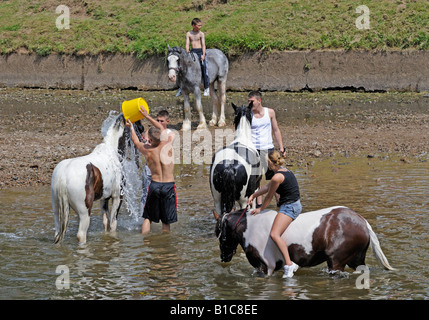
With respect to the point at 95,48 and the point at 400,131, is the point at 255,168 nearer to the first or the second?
the point at 400,131

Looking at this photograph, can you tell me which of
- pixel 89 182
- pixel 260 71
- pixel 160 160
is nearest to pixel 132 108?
pixel 160 160

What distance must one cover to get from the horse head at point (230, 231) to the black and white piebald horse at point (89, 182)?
6.35 feet

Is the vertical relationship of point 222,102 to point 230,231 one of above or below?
above

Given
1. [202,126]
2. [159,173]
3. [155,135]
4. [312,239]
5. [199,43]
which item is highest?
[199,43]

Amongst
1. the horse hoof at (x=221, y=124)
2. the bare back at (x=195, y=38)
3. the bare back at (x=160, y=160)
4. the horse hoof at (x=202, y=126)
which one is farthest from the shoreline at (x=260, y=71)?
the bare back at (x=160, y=160)

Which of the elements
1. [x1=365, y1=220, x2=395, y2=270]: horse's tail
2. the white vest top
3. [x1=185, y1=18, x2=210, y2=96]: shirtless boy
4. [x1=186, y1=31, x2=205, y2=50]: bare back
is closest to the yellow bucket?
the white vest top

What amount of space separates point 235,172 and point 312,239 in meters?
1.97

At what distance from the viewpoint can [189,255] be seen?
8.30 metres

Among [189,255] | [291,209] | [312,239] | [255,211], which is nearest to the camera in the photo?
[312,239]

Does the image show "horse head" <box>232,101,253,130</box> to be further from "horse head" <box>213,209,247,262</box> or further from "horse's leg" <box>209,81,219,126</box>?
"horse's leg" <box>209,81,219,126</box>

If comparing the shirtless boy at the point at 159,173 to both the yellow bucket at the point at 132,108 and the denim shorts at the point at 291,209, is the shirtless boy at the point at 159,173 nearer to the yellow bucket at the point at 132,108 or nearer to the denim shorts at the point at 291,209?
the yellow bucket at the point at 132,108

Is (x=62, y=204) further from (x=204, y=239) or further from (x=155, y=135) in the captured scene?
(x=204, y=239)

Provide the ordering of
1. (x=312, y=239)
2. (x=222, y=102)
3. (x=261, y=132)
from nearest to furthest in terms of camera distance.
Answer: (x=312, y=239) → (x=261, y=132) → (x=222, y=102)
